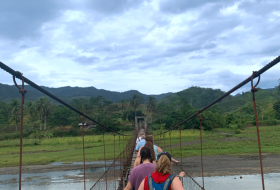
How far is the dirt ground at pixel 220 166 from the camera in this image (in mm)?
9078

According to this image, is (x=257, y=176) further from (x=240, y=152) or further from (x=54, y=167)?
(x=54, y=167)

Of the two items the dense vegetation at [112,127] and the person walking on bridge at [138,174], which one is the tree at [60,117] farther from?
the person walking on bridge at [138,174]

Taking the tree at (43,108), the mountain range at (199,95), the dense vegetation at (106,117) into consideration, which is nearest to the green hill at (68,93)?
the mountain range at (199,95)

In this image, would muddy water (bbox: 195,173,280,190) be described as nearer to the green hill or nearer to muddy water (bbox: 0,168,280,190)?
muddy water (bbox: 0,168,280,190)

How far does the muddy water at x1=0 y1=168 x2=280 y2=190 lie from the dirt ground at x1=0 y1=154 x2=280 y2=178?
0.62m

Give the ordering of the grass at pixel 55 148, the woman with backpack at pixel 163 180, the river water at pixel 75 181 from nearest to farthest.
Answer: the woman with backpack at pixel 163 180, the river water at pixel 75 181, the grass at pixel 55 148

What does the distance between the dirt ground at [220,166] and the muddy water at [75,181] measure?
0.62m

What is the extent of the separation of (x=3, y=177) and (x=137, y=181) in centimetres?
1091

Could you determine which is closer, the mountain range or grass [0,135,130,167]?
grass [0,135,130,167]

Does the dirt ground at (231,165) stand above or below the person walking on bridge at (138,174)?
below

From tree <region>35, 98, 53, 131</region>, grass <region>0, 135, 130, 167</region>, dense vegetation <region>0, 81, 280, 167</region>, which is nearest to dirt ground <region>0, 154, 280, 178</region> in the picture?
dense vegetation <region>0, 81, 280, 167</region>

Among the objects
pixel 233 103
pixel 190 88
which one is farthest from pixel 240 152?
pixel 190 88

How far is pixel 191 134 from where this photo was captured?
20.5m

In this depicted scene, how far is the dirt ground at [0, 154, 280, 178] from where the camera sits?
908cm
